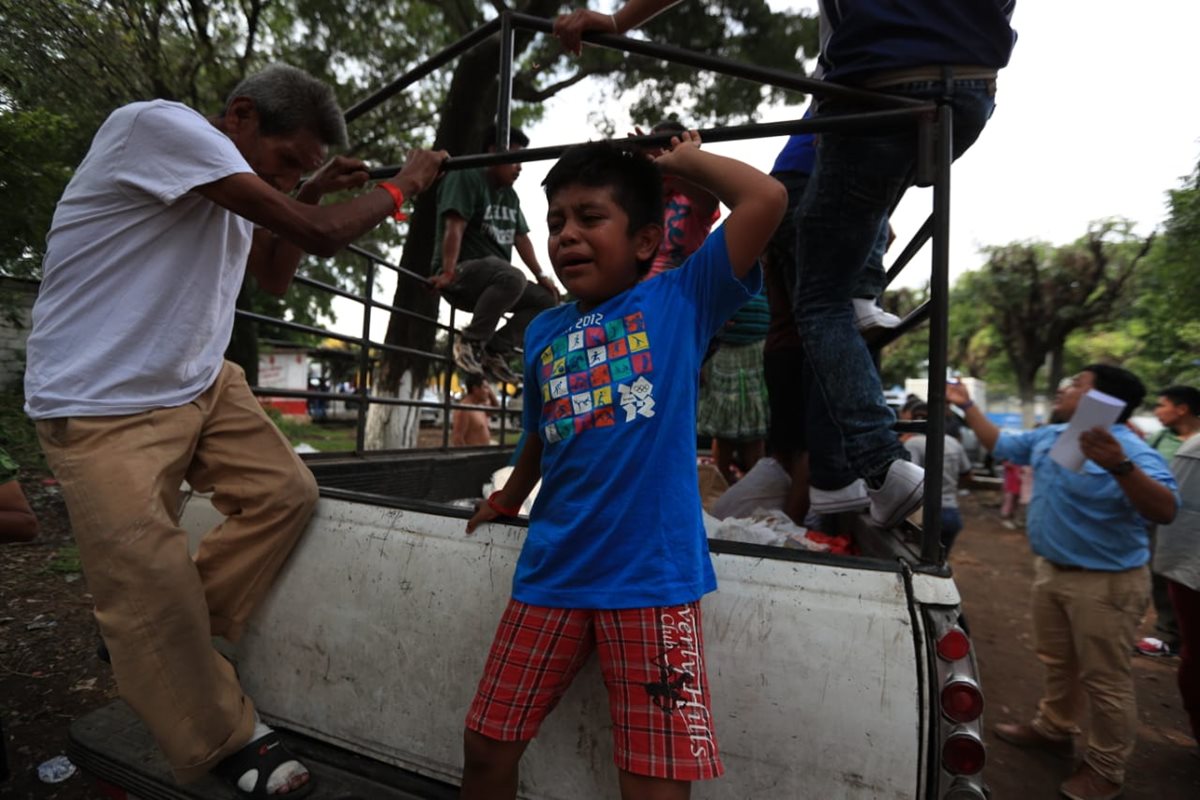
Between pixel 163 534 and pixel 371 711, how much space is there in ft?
2.03

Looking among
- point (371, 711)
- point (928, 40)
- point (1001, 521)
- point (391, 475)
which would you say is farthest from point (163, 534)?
point (1001, 521)

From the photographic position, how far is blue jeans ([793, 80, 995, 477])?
5.04 feet

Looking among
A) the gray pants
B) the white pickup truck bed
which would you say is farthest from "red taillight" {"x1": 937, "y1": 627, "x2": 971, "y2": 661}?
the gray pants

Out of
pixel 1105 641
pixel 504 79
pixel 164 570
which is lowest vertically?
pixel 1105 641

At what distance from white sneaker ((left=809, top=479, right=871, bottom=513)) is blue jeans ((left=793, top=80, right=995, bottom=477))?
0.37m

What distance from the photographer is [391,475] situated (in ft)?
9.13

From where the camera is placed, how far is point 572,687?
1.29m

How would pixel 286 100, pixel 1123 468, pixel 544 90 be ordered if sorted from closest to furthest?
pixel 286 100 < pixel 1123 468 < pixel 544 90

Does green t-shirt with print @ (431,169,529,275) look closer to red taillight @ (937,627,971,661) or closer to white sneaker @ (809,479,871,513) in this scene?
white sneaker @ (809,479,871,513)

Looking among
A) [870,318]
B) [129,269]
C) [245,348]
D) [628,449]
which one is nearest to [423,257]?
[245,348]

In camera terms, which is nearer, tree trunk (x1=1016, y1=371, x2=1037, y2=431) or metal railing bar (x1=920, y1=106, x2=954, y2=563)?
metal railing bar (x1=920, y1=106, x2=954, y2=563)

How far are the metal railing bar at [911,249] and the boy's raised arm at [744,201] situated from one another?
0.37 m

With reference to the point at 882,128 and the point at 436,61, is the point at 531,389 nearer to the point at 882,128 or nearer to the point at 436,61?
the point at 882,128

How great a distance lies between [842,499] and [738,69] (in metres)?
1.32
